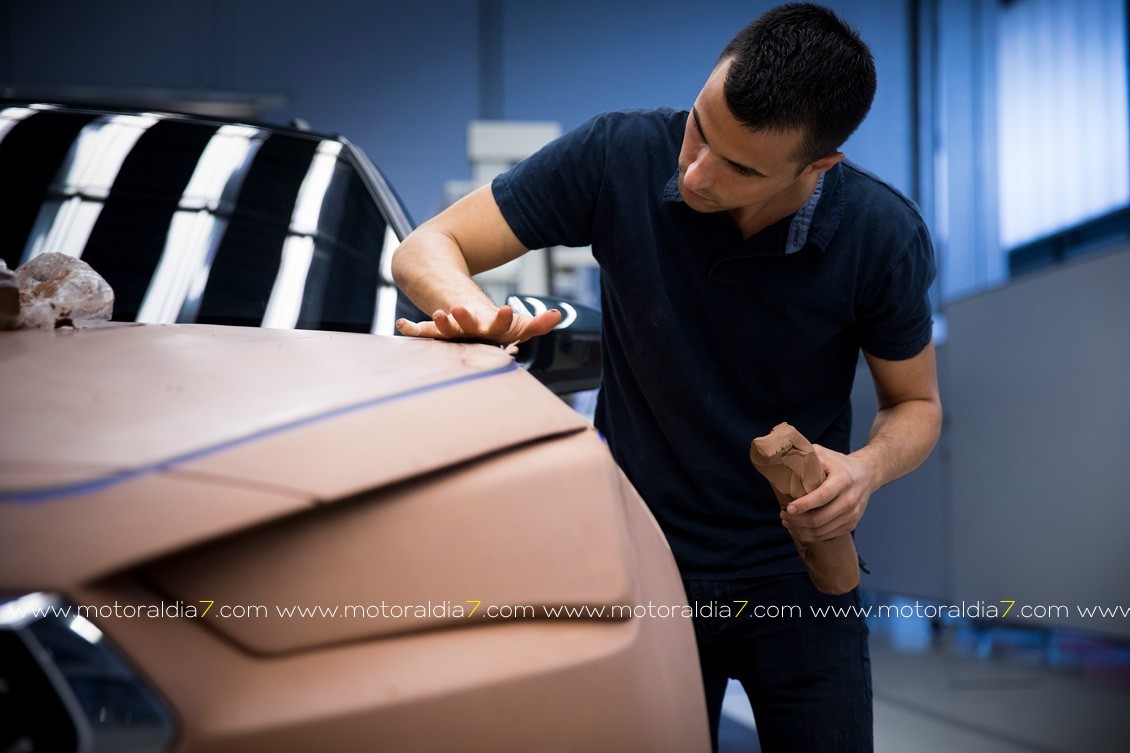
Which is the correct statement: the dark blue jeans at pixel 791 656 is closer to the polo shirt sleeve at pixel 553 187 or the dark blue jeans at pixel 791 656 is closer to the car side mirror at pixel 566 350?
the car side mirror at pixel 566 350

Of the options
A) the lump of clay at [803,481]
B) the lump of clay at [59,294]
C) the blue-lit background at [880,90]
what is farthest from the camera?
the blue-lit background at [880,90]

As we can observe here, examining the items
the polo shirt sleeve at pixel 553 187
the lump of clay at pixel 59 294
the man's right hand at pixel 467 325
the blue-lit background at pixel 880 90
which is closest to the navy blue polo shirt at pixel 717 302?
the polo shirt sleeve at pixel 553 187

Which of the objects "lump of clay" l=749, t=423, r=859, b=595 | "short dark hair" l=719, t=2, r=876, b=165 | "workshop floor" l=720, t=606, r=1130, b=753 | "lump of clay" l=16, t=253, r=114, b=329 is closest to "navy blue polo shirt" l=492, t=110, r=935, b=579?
"short dark hair" l=719, t=2, r=876, b=165

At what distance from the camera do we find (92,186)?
142cm

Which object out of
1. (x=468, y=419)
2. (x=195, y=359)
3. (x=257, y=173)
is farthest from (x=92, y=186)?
(x=468, y=419)

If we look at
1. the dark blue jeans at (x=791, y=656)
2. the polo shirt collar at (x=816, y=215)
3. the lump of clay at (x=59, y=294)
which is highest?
the polo shirt collar at (x=816, y=215)

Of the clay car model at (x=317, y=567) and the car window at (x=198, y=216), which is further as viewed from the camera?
the car window at (x=198, y=216)

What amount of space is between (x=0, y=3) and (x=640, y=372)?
20.0 ft

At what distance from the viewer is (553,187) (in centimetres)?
142

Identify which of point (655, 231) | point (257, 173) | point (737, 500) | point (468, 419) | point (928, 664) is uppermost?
point (257, 173)

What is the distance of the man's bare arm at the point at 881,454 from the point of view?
1.09m

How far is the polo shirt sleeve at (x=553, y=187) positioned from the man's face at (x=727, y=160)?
0.49ft

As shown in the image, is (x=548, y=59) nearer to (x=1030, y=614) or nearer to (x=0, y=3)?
(x=0, y=3)

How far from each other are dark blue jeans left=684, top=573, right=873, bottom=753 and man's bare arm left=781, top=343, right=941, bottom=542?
21 centimetres
